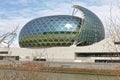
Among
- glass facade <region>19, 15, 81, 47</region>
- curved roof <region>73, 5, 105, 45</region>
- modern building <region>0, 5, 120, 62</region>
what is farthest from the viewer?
curved roof <region>73, 5, 105, 45</region>

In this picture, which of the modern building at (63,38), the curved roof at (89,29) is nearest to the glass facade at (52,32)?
the modern building at (63,38)

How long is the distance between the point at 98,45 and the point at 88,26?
323 inches

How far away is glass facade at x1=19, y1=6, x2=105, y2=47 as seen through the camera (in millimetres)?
63875

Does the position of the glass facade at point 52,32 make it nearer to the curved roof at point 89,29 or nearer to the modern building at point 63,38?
the modern building at point 63,38

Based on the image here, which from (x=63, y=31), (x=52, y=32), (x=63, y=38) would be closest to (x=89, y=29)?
(x=63, y=31)

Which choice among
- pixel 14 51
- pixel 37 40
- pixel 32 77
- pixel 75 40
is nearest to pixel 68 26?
pixel 75 40

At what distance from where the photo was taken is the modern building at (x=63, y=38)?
60.4m

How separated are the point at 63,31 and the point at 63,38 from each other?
1.83 m

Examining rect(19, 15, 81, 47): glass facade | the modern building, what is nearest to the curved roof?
the modern building

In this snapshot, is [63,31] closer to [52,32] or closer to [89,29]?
[52,32]

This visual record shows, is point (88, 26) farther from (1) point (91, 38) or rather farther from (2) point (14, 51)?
(2) point (14, 51)

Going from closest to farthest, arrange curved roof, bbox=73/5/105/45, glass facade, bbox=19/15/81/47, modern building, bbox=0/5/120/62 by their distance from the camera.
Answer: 1. modern building, bbox=0/5/120/62
2. glass facade, bbox=19/15/81/47
3. curved roof, bbox=73/5/105/45

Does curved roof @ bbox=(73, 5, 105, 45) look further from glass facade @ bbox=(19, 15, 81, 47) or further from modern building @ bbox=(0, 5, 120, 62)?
glass facade @ bbox=(19, 15, 81, 47)

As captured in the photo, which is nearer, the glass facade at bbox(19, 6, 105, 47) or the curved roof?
the glass facade at bbox(19, 6, 105, 47)
